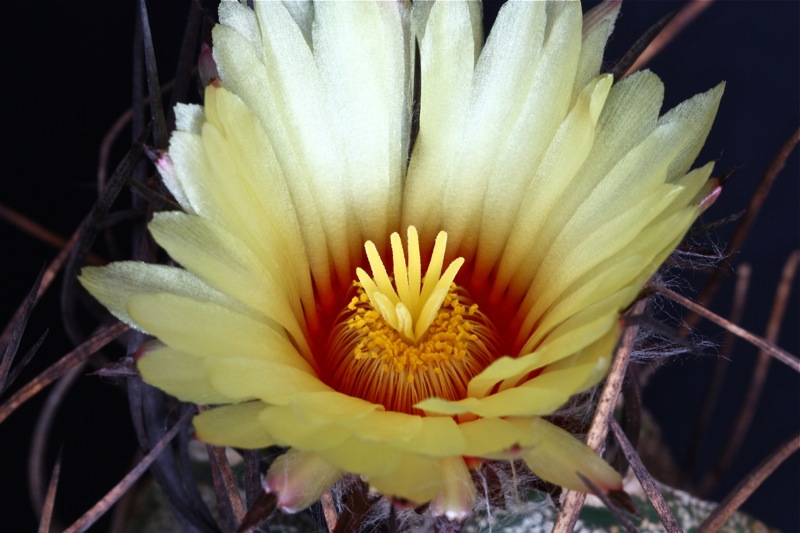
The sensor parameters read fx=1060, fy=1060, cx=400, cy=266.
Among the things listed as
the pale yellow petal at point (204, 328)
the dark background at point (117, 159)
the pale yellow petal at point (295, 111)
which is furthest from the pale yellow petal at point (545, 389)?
the dark background at point (117, 159)

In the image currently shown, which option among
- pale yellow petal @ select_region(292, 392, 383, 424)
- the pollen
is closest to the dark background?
the pollen

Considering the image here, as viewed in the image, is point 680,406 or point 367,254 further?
point 680,406

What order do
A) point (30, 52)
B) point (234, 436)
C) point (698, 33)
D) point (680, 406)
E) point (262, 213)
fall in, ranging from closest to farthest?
point (234, 436)
point (262, 213)
point (30, 52)
point (698, 33)
point (680, 406)

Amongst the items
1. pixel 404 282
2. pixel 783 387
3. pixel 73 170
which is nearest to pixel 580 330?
pixel 404 282

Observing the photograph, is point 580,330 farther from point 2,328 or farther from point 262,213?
point 2,328

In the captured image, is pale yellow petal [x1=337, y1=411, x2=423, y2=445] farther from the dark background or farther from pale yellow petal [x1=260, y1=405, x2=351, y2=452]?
the dark background

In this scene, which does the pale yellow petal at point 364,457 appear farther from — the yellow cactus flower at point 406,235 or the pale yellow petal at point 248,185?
the pale yellow petal at point 248,185

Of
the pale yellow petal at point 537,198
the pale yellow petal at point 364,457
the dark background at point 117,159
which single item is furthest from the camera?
the dark background at point 117,159

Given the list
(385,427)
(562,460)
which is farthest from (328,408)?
(562,460)
